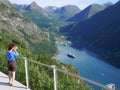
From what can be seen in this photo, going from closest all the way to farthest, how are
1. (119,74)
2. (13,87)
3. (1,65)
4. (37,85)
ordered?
(13,87), (37,85), (1,65), (119,74)

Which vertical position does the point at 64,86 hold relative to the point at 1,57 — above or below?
below

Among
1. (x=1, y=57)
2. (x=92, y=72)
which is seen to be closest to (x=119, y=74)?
(x=92, y=72)

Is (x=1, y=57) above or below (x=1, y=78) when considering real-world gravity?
above

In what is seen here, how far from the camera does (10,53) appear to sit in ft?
41.7

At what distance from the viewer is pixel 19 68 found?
1533 centimetres

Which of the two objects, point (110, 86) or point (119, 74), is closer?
point (110, 86)

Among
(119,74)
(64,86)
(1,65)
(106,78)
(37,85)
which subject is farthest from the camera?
(119,74)

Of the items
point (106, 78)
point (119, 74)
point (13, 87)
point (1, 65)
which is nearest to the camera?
point (13, 87)

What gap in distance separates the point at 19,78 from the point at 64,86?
1.95 m

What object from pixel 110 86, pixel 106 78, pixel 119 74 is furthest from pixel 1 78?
pixel 119 74

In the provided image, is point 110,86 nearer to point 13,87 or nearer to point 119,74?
point 13,87

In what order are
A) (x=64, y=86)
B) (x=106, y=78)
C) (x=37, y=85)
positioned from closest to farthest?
1. (x=37, y=85)
2. (x=64, y=86)
3. (x=106, y=78)

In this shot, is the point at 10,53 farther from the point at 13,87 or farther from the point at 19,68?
the point at 19,68

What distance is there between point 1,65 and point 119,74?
18443 centimetres
